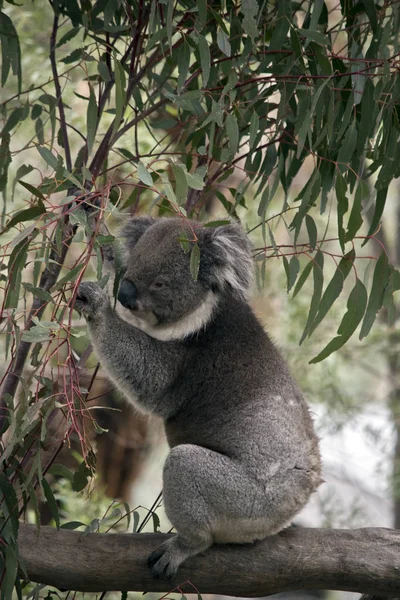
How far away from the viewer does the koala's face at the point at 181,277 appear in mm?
2652

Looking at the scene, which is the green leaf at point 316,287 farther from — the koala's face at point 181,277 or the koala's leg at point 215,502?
the koala's leg at point 215,502

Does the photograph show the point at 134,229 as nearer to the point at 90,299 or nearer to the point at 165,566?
the point at 90,299

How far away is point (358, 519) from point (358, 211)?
534 cm

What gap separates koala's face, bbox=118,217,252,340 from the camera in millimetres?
2652

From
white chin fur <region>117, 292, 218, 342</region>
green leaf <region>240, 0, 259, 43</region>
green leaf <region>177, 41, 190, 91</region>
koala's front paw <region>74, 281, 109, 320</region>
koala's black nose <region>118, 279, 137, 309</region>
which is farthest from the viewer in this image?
white chin fur <region>117, 292, 218, 342</region>

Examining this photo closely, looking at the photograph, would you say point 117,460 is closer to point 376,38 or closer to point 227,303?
→ point 227,303

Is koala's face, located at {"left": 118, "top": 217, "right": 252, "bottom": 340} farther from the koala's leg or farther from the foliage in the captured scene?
the koala's leg

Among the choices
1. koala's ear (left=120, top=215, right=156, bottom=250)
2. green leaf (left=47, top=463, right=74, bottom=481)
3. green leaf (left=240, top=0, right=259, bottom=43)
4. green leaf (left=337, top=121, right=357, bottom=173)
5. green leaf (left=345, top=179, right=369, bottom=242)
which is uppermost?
green leaf (left=240, top=0, right=259, bottom=43)

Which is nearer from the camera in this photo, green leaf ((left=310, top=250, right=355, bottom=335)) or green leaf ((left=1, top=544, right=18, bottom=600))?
green leaf ((left=1, top=544, right=18, bottom=600))

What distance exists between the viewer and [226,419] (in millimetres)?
2771

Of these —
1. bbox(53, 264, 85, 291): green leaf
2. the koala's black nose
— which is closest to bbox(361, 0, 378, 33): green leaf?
the koala's black nose

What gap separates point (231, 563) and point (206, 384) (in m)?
0.62

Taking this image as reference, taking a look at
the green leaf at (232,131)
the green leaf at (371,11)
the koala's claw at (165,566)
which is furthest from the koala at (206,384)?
the green leaf at (371,11)

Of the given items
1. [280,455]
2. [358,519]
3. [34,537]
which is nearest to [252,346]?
[280,455]
